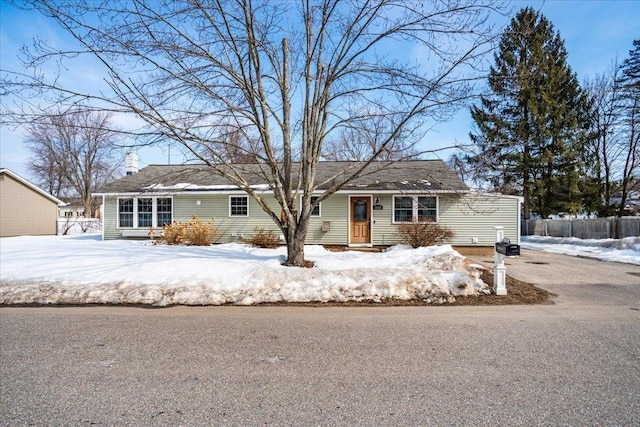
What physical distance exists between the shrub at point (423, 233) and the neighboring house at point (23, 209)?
84.7ft

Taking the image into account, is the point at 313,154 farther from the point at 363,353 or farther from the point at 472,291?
the point at 363,353

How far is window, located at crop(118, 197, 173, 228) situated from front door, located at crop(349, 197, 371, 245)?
8424mm

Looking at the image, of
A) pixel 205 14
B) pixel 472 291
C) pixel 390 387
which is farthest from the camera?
pixel 205 14

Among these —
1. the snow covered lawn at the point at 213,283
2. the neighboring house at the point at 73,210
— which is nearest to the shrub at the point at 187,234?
the snow covered lawn at the point at 213,283

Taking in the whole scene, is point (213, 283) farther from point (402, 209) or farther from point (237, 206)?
point (402, 209)

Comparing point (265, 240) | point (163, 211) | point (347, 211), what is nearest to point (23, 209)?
point (163, 211)

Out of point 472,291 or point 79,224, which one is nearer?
point 472,291

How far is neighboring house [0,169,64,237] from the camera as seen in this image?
2256 centimetres

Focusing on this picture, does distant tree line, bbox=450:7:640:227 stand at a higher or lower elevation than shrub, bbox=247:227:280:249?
higher

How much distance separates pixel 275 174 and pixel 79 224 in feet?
98.3

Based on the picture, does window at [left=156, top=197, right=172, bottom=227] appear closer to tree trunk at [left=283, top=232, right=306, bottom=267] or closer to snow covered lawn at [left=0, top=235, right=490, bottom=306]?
snow covered lawn at [left=0, top=235, right=490, bottom=306]

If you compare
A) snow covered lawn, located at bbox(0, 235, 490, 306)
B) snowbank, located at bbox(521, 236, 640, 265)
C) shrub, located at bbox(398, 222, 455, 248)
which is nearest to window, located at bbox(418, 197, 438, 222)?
shrub, located at bbox(398, 222, 455, 248)

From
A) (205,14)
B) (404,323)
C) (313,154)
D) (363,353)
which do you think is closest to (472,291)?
(404,323)

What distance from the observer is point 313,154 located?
885cm
